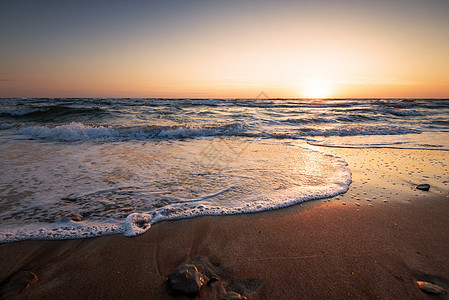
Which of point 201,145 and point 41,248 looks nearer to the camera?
point 41,248

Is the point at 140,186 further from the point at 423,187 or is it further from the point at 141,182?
the point at 423,187

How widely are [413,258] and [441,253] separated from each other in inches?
13.2

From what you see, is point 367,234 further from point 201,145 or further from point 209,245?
point 201,145

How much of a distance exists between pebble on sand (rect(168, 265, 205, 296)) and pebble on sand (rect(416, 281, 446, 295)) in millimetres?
1717

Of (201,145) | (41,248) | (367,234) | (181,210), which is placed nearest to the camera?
(41,248)

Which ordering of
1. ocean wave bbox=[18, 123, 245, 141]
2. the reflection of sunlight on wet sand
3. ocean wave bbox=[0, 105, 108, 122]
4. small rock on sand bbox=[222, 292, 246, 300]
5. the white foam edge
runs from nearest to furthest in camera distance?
1. small rock on sand bbox=[222, 292, 246, 300]
2. the white foam edge
3. the reflection of sunlight on wet sand
4. ocean wave bbox=[18, 123, 245, 141]
5. ocean wave bbox=[0, 105, 108, 122]

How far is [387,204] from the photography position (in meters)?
3.03

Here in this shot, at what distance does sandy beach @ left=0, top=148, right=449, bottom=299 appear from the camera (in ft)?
5.42

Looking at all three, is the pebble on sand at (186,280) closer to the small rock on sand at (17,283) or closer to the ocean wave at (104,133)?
the small rock on sand at (17,283)

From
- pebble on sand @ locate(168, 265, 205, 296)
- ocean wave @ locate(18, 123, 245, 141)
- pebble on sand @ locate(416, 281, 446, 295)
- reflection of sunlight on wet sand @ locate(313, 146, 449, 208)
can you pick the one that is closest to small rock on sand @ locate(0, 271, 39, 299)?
pebble on sand @ locate(168, 265, 205, 296)

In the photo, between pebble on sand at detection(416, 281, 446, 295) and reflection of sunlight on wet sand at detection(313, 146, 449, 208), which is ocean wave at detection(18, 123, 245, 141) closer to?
reflection of sunlight on wet sand at detection(313, 146, 449, 208)

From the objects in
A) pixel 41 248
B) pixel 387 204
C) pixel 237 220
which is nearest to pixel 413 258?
pixel 387 204

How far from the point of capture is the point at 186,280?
1.63 metres

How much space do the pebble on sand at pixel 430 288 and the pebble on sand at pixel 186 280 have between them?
1.72 m
